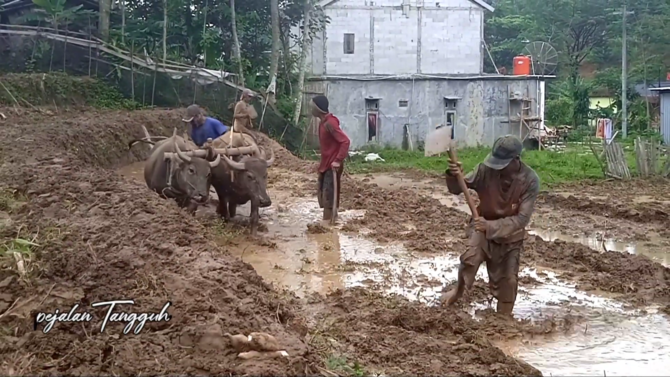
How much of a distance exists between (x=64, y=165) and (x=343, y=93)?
18974 millimetres

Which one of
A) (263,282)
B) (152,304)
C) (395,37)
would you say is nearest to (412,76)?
(395,37)

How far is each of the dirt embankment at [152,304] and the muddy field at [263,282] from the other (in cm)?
1

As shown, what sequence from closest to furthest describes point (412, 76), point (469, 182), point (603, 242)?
point (469, 182) → point (603, 242) → point (412, 76)

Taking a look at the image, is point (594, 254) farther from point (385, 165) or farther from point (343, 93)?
point (343, 93)

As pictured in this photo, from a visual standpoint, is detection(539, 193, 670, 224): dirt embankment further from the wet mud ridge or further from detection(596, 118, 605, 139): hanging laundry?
detection(596, 118, 605, 139): hanging laundry

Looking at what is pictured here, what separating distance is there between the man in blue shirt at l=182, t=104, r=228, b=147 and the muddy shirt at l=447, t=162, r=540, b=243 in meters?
5.23

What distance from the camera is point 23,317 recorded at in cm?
485

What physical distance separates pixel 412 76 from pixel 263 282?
23575 millimetres

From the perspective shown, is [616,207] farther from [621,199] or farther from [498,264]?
[498,264]

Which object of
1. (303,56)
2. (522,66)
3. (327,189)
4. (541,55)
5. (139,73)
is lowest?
(327,189)

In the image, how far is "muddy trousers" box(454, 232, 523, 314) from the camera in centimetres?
703

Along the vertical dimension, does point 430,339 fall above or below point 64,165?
below

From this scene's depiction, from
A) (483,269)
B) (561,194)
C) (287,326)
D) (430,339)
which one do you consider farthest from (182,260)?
(561,194)

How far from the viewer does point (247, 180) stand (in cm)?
1022
